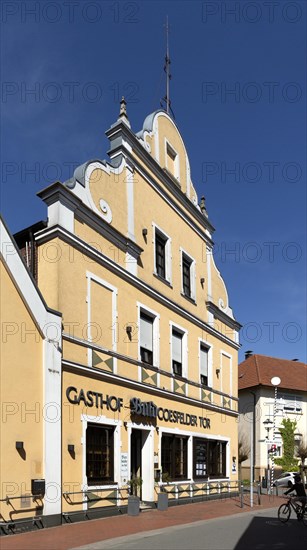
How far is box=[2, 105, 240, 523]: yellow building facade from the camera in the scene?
631 inches

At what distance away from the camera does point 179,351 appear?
23562mm

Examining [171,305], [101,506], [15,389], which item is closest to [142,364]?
[171,305]

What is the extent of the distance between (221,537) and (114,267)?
8.68 m

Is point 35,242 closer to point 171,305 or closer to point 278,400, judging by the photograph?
point 171,305

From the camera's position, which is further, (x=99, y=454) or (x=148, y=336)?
(x=148, y=336)

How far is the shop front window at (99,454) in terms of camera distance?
16.5 m

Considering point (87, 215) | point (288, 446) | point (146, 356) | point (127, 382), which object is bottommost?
point (288, 446)

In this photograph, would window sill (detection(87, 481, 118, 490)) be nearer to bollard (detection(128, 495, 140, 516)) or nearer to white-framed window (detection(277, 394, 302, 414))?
bollard (detection(128, 495, 140, 516))

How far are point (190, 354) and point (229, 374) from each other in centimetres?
534

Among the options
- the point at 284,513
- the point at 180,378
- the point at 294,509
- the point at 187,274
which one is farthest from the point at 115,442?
the point at 187,274

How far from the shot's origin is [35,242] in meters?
16.5

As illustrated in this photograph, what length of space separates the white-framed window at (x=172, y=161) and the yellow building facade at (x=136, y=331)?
58mm

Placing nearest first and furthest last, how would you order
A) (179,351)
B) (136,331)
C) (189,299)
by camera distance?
(136,331) → (179,351) → (189,299)

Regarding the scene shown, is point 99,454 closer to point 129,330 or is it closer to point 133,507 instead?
point 133,507
